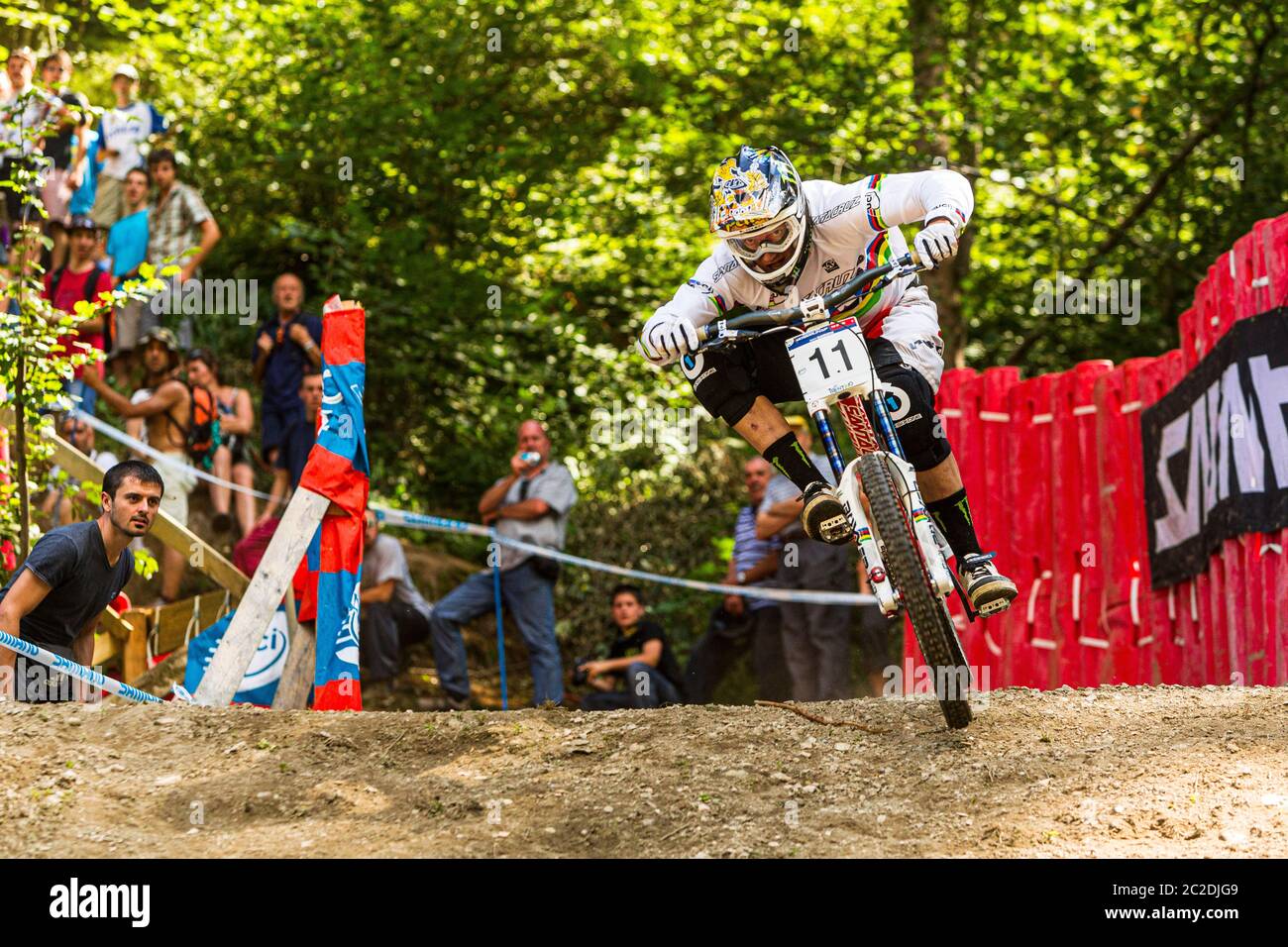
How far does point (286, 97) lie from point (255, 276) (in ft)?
5.99

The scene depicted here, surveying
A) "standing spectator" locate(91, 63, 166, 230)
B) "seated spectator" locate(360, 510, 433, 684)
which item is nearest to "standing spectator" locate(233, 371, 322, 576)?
"seated spectator" locate(360, 510, 433, 684)

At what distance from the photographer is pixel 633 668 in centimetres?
973

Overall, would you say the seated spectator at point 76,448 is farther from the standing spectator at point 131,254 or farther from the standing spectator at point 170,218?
the standing spectator at point 170,218

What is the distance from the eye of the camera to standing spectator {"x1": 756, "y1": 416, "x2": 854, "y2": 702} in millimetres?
9797

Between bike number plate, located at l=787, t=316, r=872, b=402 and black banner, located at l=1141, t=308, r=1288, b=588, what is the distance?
2.48 meters

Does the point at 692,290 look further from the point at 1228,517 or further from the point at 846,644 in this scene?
the point at 846,644

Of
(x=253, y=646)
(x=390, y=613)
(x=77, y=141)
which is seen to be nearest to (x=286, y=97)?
(x=77, y=141)

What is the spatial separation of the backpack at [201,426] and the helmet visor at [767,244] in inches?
251

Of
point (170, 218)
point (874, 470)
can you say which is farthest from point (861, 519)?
point (170, 218)

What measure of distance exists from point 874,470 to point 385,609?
5393 millimetres

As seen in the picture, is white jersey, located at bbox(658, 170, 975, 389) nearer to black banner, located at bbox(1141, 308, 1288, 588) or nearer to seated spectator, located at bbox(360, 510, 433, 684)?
black banner, located at bbox(1141, 308, 1288, 588)

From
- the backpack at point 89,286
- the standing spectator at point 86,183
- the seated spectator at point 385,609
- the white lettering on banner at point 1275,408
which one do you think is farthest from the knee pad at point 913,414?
the standing spectator at point 86,183

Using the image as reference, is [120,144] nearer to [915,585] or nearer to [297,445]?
[297,445]

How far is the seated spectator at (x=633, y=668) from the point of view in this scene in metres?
9.69
